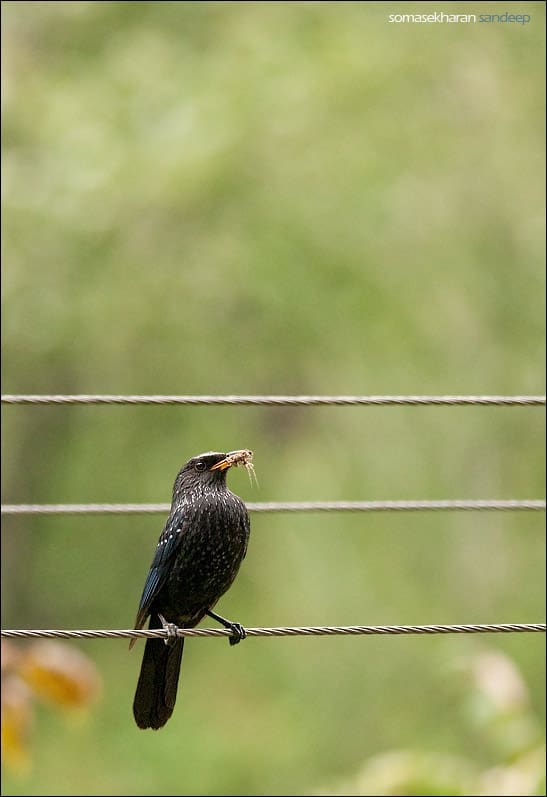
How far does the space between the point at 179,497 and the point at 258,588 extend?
398 inches

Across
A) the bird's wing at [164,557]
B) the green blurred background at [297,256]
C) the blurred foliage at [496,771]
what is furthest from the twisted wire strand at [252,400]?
the green blurred background at [297,256]

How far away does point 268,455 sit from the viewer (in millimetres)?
12742

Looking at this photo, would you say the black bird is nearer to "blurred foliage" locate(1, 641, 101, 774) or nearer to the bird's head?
the bird's head

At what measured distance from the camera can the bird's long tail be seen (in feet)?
14.0

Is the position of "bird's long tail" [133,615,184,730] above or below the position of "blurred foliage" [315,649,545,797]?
above

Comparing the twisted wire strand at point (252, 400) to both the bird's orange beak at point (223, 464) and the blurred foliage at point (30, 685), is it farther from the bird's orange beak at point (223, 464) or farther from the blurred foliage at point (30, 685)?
the blurred foliage at point (30, 685)

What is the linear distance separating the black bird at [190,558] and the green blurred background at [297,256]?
4929 millimetres

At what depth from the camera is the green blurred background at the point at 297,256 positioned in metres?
9.75

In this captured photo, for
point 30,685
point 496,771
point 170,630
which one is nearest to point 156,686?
point 170,630

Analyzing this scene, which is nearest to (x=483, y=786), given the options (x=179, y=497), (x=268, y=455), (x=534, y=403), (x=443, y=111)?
(x=534, y=403)

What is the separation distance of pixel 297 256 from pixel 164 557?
19.3ft

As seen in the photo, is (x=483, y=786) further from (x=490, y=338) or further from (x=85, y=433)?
(x=85, y=433)

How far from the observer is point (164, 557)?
424 cm

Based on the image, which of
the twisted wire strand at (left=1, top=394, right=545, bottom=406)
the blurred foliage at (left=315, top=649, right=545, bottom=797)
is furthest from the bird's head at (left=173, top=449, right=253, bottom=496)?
the blurred foliage at (left=315, top=649, right=545, bottom=797)
